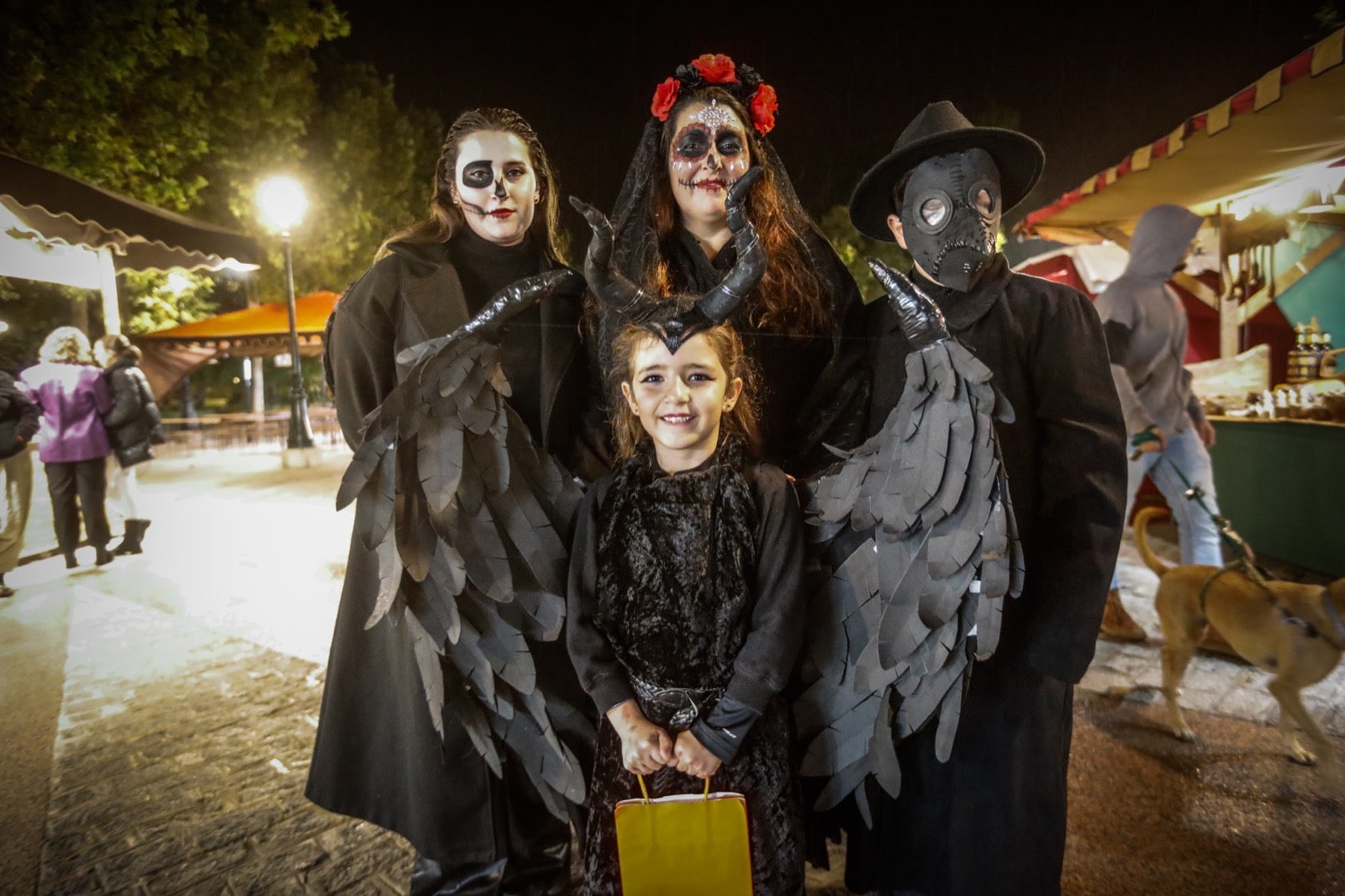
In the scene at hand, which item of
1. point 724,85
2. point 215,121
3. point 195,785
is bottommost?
point 195,785

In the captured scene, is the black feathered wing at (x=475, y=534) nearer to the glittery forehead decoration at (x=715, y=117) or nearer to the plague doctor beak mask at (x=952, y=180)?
the glittery forehead decoration at (x=715, y=117)

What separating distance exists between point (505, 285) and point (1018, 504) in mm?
1599

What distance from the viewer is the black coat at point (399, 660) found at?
6.95 feet

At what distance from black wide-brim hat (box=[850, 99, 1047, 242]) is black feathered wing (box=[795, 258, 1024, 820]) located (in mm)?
597

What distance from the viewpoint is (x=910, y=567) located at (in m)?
1.70

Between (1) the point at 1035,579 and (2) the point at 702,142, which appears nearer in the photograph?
(1) the point at 1035,579

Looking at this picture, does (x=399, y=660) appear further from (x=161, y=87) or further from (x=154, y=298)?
(x=154, y=298)

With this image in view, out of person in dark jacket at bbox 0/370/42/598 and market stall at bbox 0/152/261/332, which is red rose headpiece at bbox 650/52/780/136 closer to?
market stall at bbox 0/152/261/332

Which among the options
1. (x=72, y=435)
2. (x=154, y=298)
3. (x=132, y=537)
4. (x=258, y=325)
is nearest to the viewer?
(x=72, y=435)

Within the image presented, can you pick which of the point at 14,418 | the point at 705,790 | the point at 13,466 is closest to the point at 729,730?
the point at 705,790

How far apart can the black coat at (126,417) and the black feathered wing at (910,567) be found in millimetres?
7107

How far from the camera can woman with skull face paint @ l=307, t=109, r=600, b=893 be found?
212 centimetres

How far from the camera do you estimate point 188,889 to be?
2408mm

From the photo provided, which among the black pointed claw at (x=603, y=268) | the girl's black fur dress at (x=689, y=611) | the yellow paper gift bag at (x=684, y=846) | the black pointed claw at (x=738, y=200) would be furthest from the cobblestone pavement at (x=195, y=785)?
the black pointed claw at (x=738, y=200)
